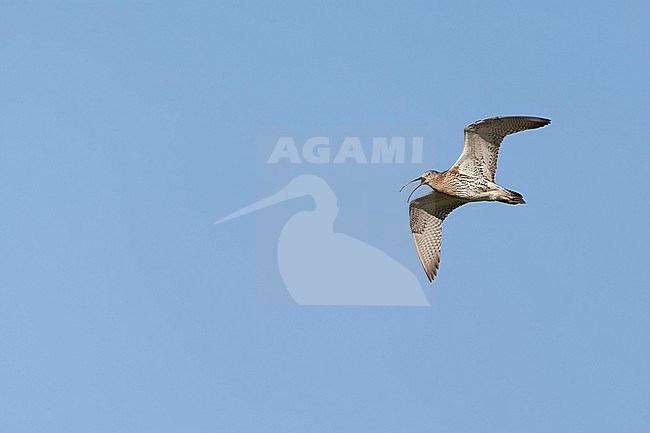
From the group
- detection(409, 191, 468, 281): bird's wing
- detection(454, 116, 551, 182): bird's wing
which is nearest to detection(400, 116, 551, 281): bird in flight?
detection(454, 116, 551, 182): bird's wing

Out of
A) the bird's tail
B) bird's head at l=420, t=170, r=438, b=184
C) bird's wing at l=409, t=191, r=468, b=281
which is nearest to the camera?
the bird's tail

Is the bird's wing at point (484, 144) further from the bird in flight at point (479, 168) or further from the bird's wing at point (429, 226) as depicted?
the bird's wing at point (429, 226)

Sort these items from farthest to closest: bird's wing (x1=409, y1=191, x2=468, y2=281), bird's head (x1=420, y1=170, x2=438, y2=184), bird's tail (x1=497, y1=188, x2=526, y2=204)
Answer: bird's wing (x1=409, y1=191, x2=468, y2=281) → bird's head (x1=420, y1=170, x2=438, y2=184) → bird's tail (x1=497, y1=188, x2=526, y2=204)

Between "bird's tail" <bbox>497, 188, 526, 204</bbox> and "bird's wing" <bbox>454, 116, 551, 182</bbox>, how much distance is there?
2.30 ft

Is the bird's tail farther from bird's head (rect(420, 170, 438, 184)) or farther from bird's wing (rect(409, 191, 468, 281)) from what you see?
bird's wing (rect(409, 191, 468, 281))

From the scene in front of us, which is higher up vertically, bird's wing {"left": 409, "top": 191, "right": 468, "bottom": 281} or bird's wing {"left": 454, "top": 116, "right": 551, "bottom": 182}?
bird's wing {"left": 454, "top": 116, "right": 551, "bottom": 182}

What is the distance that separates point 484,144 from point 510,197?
122 cm

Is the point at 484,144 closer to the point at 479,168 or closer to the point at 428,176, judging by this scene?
the point at 479,168

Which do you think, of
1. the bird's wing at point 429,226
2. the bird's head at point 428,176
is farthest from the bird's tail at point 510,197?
the bird's wing at point 429,226

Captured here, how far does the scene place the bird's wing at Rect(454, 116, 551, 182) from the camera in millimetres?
18172

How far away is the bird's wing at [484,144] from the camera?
18172mm

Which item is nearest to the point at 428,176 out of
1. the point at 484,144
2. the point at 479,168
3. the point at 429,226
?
the point at 479,168

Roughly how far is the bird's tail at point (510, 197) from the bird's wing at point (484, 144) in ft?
2.30

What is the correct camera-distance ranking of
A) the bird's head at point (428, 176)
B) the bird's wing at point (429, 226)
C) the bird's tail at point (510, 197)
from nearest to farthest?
the bird's tail at point (510, 197)
the bird's head at point (428, 176)
the bird's wing at point (429, 226)
